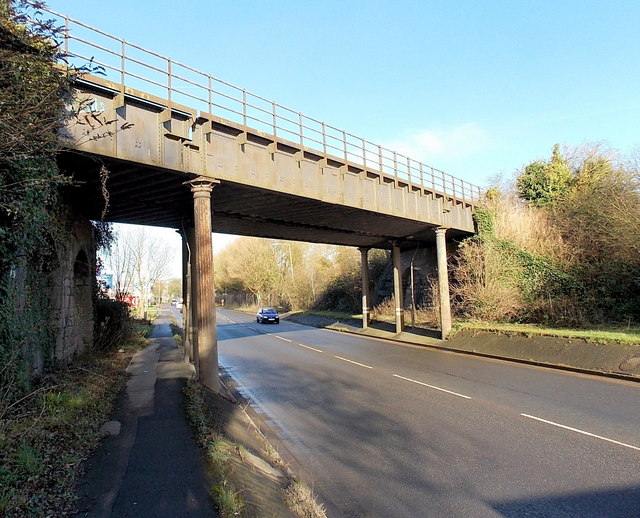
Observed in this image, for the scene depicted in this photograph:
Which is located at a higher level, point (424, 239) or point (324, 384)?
point (424, 239)

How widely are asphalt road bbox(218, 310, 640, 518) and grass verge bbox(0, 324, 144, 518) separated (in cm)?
296

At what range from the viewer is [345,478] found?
19.9 ft

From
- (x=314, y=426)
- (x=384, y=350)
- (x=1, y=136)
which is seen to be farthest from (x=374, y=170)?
(x=1, y=136)

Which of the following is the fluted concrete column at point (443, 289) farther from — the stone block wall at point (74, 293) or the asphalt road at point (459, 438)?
the stone block wall at point (74, 293)

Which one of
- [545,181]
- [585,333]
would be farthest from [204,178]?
[545,181]

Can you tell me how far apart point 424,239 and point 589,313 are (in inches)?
403

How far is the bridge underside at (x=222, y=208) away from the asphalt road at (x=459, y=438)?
569cm

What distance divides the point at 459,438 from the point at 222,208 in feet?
37.3

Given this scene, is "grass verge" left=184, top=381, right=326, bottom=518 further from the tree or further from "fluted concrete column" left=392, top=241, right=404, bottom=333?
the tree

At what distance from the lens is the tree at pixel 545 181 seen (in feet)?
100

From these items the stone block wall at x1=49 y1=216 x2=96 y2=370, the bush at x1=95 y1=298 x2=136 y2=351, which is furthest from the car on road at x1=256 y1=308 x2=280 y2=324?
the stone block wall at x1=49 y1=216 x2=96 y2=370

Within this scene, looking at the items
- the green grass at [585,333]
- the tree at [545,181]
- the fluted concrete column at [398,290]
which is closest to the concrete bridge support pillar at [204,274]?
the green grass at [585,333]

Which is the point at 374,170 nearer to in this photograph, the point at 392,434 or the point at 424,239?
the point at 424,239

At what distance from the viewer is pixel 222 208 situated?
15914mm
